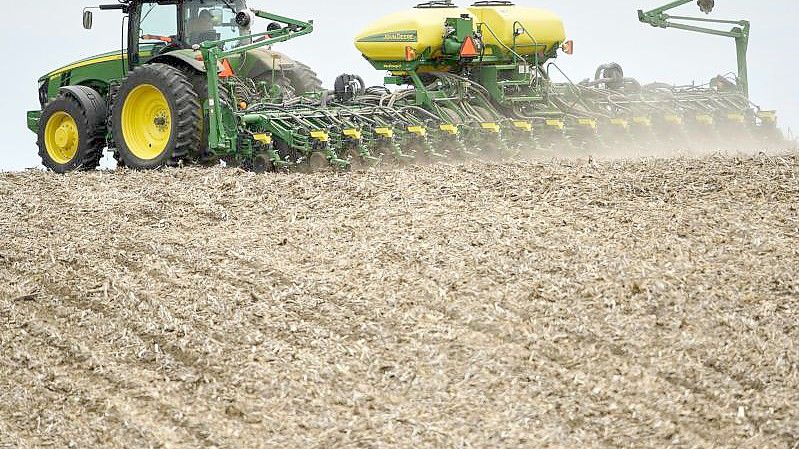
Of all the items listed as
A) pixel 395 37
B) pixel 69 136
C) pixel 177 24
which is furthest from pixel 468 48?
pixel 69 136

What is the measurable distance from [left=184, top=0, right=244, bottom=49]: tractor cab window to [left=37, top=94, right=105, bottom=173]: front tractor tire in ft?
4.71

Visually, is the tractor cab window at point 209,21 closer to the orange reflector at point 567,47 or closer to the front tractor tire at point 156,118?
the front tractor tire at point 156,118

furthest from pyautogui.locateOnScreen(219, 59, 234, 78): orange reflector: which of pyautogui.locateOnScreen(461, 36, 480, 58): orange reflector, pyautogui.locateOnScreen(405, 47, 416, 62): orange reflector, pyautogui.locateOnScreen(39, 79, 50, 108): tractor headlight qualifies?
pyautogui.locateOnScreen(39, 79, 50, 108): tractor headlight

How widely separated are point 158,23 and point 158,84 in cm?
141

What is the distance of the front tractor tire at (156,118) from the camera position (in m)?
12.3

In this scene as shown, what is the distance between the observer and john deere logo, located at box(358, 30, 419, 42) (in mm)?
13797

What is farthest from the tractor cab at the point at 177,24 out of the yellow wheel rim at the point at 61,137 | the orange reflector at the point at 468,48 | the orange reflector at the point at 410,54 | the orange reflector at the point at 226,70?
the orange reflector at the point at 468,48

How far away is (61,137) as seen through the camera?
45.9 ft

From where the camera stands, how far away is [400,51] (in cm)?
1392

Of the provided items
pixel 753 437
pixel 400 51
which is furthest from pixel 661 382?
pixel 400 51

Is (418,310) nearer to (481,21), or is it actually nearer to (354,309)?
(354,309)

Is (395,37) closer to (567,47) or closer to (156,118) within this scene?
(567,47)

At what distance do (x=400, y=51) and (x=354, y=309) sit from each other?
7392 mm

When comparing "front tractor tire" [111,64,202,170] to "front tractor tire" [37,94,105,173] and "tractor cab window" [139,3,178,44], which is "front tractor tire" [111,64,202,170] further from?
"tractor cab window" [139,3,178,44]
